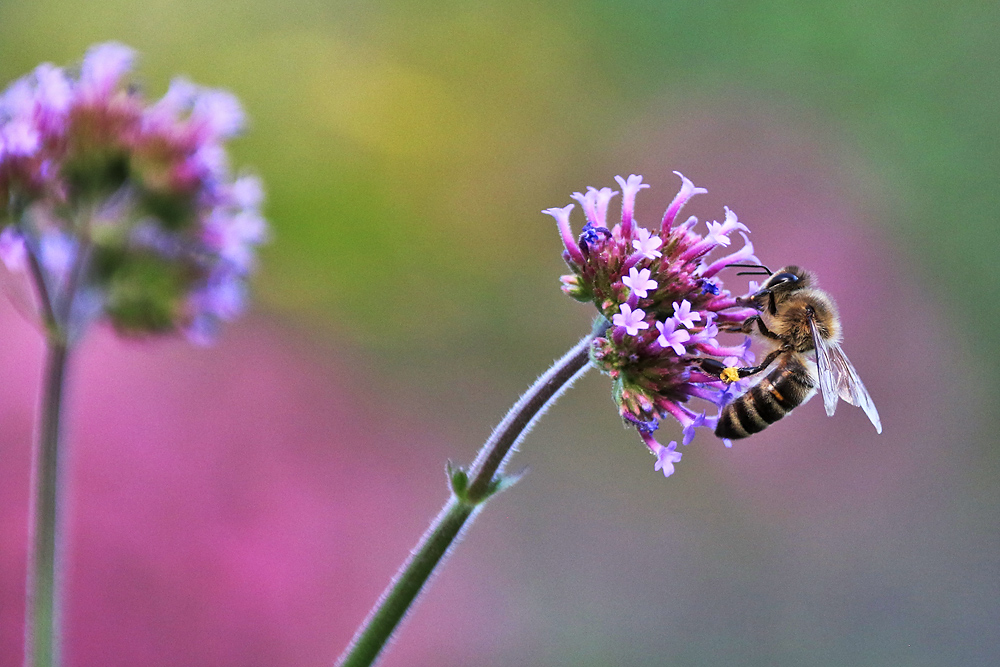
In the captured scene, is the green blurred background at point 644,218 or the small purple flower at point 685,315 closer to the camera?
the small purple flower at point 685,315

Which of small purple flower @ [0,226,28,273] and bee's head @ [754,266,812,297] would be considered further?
small purple flower @ [0,226,28,273]

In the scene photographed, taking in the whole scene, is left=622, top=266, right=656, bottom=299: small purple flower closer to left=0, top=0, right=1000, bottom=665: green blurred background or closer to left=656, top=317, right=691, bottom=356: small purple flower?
left=656, top=317, right=691, bottom=356: small purple flower

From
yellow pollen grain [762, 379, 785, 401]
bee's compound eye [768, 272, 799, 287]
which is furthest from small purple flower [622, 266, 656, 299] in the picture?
bee's compound eye [768, 272, 799, 287]

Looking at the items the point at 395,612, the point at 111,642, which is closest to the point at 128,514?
the point at 111,642

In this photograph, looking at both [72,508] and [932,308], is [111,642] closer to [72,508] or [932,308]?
[72,508]

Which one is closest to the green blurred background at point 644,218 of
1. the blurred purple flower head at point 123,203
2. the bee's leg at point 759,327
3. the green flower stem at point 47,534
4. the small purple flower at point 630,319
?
the blurred purple flower head at point 123,203

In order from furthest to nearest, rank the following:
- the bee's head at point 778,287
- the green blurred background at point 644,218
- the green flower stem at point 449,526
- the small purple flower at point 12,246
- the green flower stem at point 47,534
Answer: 1. the green blurred background at point 644,218
2. the small purple flower at point 12,246
3. the bee's head at point 778,287
4. the green flower stem at point 47,534
5. the green flower stem at point 449,526

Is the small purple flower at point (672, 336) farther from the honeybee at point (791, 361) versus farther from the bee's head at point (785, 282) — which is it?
the bee's head at point (785, 282)
